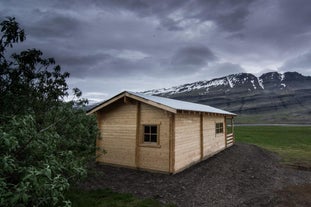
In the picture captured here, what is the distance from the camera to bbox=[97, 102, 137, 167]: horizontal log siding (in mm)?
12406

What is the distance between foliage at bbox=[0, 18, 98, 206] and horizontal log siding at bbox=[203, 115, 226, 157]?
10.2m

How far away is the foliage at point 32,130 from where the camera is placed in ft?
9.80

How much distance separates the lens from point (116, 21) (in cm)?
2175

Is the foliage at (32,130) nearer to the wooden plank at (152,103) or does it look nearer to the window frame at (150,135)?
the wooden plank at (152,103)

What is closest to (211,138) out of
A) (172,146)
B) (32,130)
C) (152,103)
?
(172,146)

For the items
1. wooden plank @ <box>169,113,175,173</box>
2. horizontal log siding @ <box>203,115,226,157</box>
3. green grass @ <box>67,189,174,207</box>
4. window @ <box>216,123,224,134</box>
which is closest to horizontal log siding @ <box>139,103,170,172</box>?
wooden plank @ <box>169,113,175,173</box>

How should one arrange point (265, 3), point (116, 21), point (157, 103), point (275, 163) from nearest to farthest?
point (157, 103)
point (275, 163)
point (265, 3)
point (116, 21)

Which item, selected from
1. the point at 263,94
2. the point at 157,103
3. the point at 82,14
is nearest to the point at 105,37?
the point at 82,14

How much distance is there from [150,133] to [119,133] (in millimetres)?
2167

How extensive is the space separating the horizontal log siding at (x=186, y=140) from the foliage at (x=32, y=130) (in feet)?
18.8

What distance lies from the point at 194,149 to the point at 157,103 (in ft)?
14.9

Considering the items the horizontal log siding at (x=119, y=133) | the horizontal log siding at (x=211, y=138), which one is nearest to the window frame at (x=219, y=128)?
the horizontal log siding at (x=211, y=138)

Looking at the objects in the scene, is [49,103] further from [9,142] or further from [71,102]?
[9,142]

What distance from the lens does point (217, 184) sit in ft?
31.7
